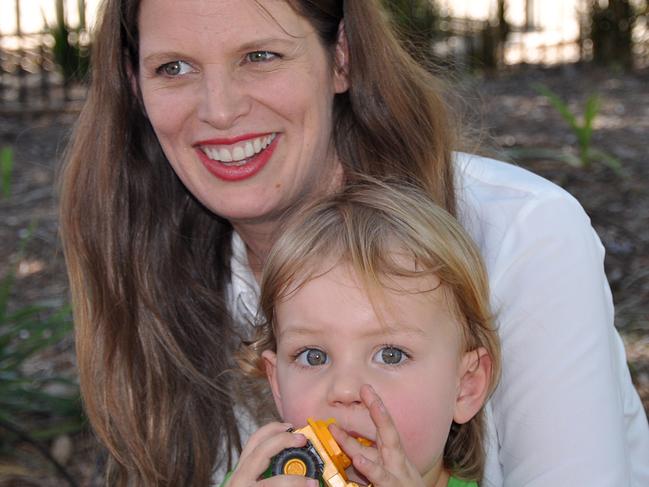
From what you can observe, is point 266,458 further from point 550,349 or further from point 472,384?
point 550,349

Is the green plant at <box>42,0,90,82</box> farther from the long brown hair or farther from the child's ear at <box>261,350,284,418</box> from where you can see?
the child's ear at <box>261,350,284,418</box>

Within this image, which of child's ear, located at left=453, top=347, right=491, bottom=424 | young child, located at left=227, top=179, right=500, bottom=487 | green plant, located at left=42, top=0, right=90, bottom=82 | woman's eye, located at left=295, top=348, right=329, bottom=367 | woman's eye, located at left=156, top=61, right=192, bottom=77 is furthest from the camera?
green plant, located at left=42, top=0, right=90, bottom=82

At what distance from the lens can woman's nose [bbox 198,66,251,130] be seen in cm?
231

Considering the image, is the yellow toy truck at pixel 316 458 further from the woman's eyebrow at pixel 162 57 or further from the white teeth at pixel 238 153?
the woman's eyebrow at pixel 162 57

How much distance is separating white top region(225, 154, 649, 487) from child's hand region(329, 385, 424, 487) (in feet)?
1.65

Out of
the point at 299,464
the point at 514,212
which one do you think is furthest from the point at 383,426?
the point at 514,212

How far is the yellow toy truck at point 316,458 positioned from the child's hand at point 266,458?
0.04 feet

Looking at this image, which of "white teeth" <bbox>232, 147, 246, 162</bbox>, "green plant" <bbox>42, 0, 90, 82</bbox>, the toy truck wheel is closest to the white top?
"white teeth" <bbox>232, 147, 246, 162</bbox>

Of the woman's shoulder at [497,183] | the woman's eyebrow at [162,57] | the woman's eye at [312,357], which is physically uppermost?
the woman's eyebrow at [162,57]

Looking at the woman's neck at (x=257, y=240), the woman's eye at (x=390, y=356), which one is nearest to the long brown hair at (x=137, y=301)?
the woman's neck at (x=257, y=240)

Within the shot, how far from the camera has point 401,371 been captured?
1.95 metres

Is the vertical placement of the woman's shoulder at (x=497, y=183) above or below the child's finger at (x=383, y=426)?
above

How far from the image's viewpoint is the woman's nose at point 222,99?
91.0 inches

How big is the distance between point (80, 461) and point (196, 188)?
169cm
